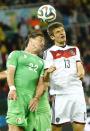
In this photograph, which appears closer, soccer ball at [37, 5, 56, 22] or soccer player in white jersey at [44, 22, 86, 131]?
soccer player in white jersey at [44, 22, 86, 131]

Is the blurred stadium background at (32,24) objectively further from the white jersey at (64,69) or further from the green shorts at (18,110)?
the green shorts at (18,110)

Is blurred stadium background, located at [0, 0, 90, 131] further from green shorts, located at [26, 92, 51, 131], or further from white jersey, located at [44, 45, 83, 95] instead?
green shorts, located at [26, 92, 51, 131]

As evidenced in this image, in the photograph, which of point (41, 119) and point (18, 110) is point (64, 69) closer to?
point (41, 119)

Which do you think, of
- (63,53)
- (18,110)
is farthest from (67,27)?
(18,110)

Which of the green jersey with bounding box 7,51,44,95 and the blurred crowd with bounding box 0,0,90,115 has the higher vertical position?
the blurred crowd with bounding box 0,0,90,115

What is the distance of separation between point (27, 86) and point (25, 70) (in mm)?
172

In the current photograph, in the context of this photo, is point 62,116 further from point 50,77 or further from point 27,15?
point 27,15

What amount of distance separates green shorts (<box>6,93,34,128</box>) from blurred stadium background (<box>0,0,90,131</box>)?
5.27 m

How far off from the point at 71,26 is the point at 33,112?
9422mm

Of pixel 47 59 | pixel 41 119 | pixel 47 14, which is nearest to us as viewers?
pixel 41 119

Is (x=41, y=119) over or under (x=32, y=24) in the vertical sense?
under

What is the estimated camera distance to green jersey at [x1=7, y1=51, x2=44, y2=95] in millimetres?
6359

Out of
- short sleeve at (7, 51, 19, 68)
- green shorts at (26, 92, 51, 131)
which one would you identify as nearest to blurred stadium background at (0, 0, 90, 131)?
green shorts at (26, 92, 51, 131)

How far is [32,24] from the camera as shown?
1444 centimetres
